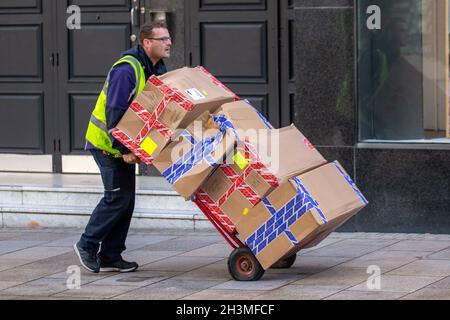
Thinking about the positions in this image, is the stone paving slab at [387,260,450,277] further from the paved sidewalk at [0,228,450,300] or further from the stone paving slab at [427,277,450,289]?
the stone paving slab at [427,277,450,289]

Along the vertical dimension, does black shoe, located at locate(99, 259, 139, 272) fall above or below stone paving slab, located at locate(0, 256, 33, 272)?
above

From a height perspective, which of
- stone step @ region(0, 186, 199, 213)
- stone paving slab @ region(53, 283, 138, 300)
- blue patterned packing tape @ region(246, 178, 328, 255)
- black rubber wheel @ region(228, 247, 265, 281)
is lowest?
stone paving slab @ region(53, 283, 138, 300)

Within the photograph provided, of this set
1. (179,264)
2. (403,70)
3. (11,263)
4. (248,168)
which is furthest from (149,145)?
(403,70)

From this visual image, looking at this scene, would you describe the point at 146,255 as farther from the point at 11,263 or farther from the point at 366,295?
the point at 366,295

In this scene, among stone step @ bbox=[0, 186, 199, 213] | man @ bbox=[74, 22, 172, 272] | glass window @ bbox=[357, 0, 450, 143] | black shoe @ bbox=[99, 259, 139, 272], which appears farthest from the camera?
stone step @ bbox=[0, 186, 199, 213]

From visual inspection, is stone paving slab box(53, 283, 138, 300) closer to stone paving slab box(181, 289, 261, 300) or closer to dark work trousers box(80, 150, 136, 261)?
dark work trousers box(80, 150, 136, 261)

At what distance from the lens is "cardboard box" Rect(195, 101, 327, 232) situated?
8.23 meters

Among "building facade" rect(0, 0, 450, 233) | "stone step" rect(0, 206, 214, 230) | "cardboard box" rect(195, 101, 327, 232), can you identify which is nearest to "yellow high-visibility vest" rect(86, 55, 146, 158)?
"cardboard box" rect(195, 101, 327, 232)

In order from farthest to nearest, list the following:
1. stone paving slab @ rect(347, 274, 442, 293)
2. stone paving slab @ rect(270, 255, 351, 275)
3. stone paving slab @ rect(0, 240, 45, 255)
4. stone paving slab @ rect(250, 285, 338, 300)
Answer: stone paving slab @ rect(0, 240, 45, 255) → stone paving slab @ rect(270, 255, 351, 275) → stone paving slab @ rect(347, 274, 442, 293) → stone paving slab @ rect(250, 285, 338, 300)

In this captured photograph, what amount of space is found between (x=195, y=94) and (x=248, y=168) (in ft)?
2.15

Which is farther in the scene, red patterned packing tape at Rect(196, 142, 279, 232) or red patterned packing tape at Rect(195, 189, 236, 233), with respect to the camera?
red patterned packing tape at Rect(195, 189, 236, 233)

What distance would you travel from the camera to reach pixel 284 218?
27.1ft

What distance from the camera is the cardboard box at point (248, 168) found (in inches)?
324
